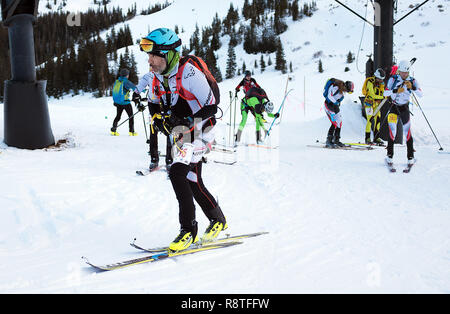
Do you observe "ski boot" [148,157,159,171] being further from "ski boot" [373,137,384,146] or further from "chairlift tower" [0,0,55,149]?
"ski boot" [373,137,384,146]

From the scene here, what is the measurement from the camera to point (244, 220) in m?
4.87

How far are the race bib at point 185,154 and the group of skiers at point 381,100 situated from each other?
18.2ft

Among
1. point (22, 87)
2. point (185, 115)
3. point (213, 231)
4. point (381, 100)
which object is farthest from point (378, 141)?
point (22, 87)

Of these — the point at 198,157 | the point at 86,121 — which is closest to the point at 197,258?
the point at 198,157

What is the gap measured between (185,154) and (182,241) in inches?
32.7

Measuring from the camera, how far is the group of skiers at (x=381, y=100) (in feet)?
24.7

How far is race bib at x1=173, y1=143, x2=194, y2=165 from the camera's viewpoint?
11.3 ft

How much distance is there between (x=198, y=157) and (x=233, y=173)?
3.95 meters

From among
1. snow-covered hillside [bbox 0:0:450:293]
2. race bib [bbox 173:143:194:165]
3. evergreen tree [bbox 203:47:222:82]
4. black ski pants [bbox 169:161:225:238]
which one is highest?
evergreen tree [bbox 203:47:222:82]

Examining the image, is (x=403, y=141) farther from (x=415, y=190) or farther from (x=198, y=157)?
(x=198, y=157)

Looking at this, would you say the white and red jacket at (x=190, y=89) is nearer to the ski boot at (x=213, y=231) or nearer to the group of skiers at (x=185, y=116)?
the group of skiers at (x=185, y=116)

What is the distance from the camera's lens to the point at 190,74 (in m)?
3.42

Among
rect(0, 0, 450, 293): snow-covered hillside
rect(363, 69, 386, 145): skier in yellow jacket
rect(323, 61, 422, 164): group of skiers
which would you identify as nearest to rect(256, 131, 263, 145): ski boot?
rect(0, 0, 450, 293): snow-covered hillside

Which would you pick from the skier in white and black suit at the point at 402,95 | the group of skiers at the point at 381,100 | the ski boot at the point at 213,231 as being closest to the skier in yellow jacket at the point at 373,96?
the group of skiers at the point at 381,100
